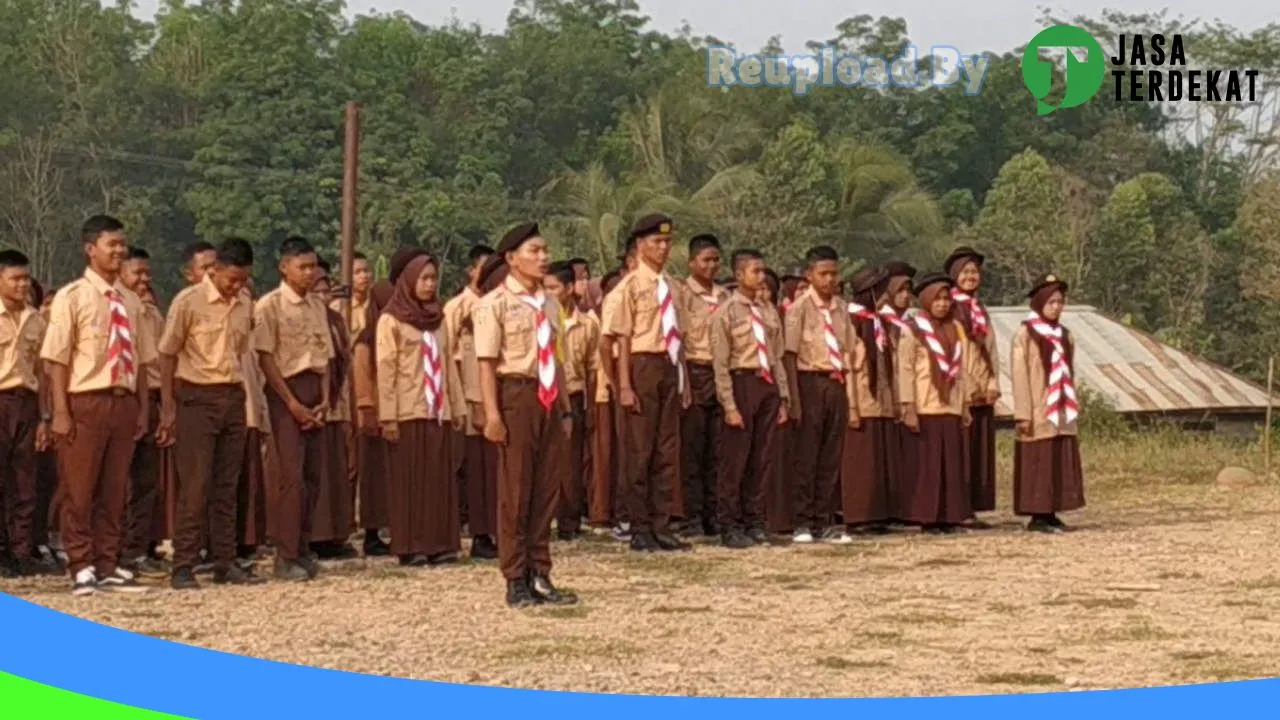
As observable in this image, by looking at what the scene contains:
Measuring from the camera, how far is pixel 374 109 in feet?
148

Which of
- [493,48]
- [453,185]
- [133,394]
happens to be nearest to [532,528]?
[133,394]

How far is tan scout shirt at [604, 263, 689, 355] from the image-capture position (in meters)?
12.5

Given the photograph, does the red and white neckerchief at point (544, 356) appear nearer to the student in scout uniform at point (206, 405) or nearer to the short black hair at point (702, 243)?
the student in scout uniform at point (206, 405)

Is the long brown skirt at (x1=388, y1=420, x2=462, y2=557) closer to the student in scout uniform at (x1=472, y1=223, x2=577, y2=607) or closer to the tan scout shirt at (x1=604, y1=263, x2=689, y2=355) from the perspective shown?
the tan scout shirt at (x1=604, y1=263, x2=689, y2=355)

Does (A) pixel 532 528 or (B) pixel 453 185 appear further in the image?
(B) pixel 453 185

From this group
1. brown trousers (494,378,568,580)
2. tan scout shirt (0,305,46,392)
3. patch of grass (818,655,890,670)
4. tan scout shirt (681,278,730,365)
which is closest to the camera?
patch of grass (818,655,890,670)

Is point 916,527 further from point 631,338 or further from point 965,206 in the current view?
point 965,206

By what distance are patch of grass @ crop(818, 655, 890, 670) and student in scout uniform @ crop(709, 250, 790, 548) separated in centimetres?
448

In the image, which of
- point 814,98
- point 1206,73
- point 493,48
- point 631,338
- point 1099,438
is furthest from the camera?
point 493,48

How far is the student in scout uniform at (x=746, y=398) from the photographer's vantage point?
1301cm

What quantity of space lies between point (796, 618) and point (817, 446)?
4.06 m

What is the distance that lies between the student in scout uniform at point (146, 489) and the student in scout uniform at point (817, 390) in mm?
4039

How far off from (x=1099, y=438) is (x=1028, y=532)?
1024 centimetres

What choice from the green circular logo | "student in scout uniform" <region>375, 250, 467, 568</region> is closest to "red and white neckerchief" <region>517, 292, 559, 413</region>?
"student in scout uniform" <region>375, 250, 467, 568</region>
